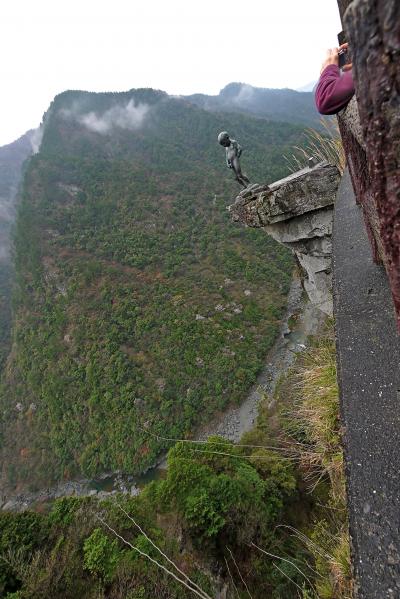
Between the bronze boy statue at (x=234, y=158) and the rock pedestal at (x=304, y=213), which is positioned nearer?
the rock pedestal at (x=304, y=213)

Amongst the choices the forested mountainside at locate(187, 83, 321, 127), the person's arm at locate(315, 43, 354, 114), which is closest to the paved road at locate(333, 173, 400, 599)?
the person's arm at locate(315, 43, 354, 114)

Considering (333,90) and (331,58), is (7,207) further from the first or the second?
(333,90)

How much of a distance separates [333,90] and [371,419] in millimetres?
1447

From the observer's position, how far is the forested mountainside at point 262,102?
358ft

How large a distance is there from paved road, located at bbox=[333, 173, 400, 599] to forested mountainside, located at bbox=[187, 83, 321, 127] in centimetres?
11358

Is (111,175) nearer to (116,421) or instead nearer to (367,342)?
(116,421)

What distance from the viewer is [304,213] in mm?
4945

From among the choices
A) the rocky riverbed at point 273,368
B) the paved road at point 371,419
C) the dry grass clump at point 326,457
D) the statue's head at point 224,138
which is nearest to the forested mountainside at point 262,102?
the rocky riverbed at point 273,368

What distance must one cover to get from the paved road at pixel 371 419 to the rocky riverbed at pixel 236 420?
27163mm

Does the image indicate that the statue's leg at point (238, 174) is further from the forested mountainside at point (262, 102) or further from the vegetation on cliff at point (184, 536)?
the forested mountainside at point (262, 102)

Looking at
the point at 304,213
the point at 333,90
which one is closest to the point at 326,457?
the point at 333,90

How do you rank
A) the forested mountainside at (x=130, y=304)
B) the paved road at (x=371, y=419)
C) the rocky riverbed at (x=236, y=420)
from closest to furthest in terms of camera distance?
the paved road at (x=371, y=419) < the rocky riverbed at (x=236, y=420) < the forested mountainside at (x=130, y=304)

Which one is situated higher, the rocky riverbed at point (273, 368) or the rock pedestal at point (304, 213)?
the rock pedestal at point (304, 213)

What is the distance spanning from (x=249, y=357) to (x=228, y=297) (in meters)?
9.63
